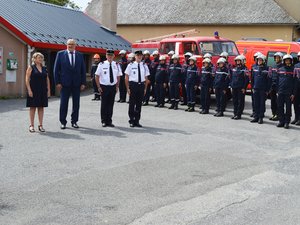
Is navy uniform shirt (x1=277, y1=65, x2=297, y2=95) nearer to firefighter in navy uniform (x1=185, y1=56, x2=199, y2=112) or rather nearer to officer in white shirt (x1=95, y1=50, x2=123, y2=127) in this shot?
firefighter in navy uniform (x1=185, y1=56, x2=199, y2=112)

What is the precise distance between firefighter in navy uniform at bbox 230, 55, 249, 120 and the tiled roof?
8.74 metres

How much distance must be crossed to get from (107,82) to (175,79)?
5005mm

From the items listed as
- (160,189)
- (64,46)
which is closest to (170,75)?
(64,46)

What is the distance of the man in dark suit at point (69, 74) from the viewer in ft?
39.0

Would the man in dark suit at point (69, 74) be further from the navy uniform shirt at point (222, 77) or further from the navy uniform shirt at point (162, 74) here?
the navy uniform shirt at point (162, 74)

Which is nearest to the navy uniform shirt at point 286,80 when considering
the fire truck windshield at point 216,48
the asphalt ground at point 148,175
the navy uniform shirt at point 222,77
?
the asphalt ground at point 148,175

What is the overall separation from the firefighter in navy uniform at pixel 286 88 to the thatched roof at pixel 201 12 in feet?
87.4

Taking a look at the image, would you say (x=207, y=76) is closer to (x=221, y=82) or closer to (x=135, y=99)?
(x=221, y=82)

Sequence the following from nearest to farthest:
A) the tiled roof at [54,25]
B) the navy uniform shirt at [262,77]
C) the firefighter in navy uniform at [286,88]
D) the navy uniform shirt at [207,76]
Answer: the firefighter in navy uniform at [286,88] → the navy uniform shirt at [262,77] → the navy uniform shirt at [207,76] → the tiled roof at [54,25]

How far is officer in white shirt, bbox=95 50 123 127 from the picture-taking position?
12.6 m

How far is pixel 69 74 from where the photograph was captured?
12.0 metres

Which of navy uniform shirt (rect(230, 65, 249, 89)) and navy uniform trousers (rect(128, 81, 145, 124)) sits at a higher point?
navy uniform shirt (rect(230, 65, 249, 89))

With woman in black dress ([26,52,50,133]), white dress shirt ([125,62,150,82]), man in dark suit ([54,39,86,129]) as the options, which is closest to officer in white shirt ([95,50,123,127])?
white dress shirt ([125,62,150,82])

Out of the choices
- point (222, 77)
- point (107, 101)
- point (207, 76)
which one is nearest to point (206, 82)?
point (207, 76)
